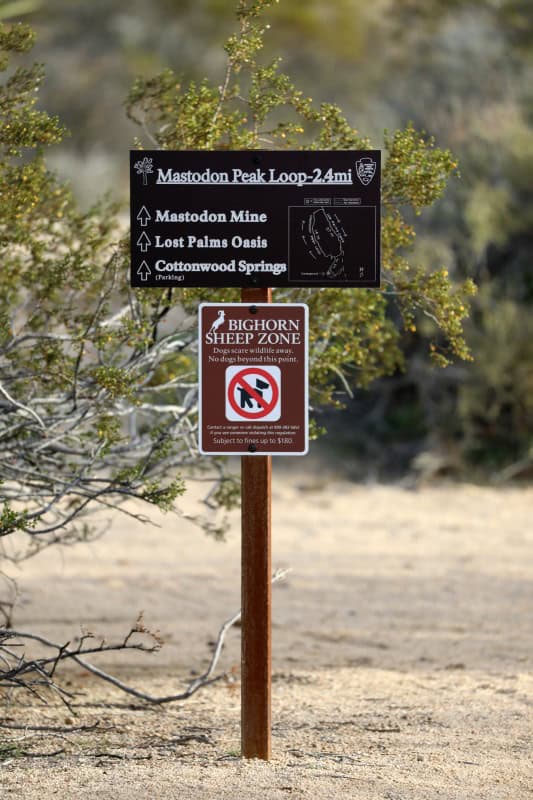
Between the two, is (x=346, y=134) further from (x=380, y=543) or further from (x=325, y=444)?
(x=325, y=444)

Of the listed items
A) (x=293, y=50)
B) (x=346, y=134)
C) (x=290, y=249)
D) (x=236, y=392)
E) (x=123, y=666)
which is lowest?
(x=123, y=666)

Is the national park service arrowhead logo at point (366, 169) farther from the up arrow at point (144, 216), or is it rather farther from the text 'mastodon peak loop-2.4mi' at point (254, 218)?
the up arrow at point (144, 216)

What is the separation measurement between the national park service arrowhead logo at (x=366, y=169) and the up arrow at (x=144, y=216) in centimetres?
87

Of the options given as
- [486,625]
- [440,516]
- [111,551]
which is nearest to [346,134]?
[486,625]

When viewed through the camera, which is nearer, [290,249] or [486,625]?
[290,249]

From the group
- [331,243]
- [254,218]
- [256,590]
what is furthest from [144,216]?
[256,590]

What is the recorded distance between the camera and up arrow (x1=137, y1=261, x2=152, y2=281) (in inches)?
207

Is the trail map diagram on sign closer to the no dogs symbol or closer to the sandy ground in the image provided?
the no dogs symbol

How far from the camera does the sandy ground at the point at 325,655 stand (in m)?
5.11

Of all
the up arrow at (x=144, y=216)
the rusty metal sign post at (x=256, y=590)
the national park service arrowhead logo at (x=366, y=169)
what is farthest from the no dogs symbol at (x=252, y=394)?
the national park service arrowhead logo at (x=366, y=169)

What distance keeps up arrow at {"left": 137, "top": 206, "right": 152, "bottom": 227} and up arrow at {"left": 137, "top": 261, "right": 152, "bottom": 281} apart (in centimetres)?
16

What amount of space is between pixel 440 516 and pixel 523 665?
592 centimetres

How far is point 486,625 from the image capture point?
9.04m

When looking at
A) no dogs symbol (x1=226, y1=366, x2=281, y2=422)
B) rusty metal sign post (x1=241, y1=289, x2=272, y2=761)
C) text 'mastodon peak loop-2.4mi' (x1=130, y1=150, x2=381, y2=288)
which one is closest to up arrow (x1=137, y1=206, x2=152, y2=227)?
text 'mastodon peak loop-2.4mi' (x1=130, y1=150, x2=381, y2=288)
